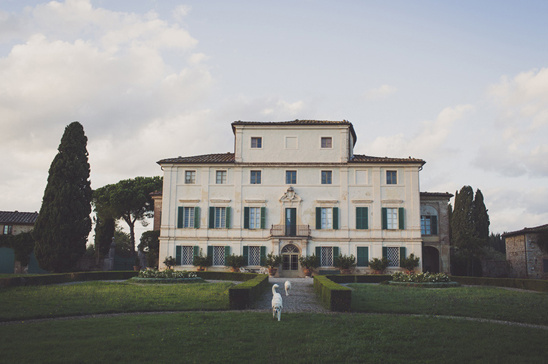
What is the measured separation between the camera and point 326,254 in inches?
1385

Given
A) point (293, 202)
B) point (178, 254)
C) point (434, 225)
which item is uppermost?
point (293, 202)

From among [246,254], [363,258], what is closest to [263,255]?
[246,254]

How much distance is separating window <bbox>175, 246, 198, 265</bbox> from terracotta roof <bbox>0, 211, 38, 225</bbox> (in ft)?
44.2

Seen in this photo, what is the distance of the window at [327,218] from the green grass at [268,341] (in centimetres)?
2257

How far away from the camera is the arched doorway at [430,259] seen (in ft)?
128

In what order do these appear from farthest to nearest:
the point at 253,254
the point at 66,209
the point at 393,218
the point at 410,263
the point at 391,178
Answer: the point at 391,178 → the point at 393,218 → the point at 253,254 → the point at 410,263 → the point at 66,209

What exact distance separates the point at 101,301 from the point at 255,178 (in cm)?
2085

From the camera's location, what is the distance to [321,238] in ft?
116

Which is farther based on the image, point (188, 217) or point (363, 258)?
point (188, 217)

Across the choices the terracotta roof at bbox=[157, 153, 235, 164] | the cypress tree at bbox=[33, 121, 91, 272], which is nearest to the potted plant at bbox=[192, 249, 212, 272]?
the terracotta roof at bbox=[157, 153, 235, 164]

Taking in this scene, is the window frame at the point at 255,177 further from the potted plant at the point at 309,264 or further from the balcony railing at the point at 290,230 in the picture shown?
the potted plant at the point at 309,264

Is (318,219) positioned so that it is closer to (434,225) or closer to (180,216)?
(434,225)

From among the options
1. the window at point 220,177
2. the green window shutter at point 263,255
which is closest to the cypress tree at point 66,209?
the window at point 220,177

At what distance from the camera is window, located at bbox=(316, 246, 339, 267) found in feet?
115
